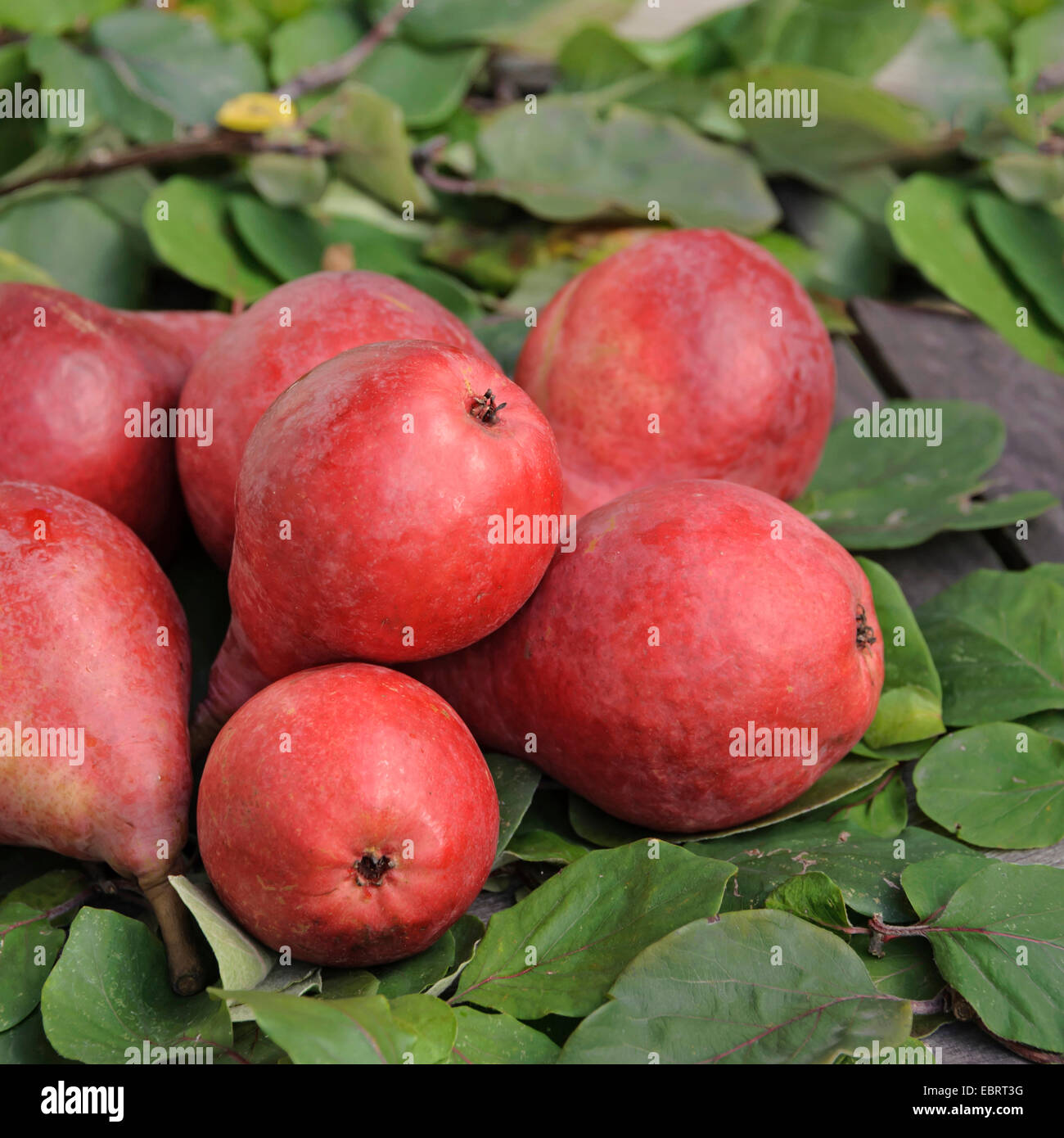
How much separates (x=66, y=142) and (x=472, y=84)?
729mm

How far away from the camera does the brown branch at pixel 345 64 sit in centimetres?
180

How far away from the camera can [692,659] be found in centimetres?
78

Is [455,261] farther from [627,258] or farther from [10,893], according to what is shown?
[10,893]

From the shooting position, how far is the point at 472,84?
201 cm

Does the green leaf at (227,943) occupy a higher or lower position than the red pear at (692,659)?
lower

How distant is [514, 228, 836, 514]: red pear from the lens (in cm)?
97

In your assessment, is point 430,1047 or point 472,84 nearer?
point 430,1047

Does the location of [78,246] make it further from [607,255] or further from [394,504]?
[394,504]

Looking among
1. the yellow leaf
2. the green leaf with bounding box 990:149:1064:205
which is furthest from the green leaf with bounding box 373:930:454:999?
the green leaf with bounding box 990:149:1064:205

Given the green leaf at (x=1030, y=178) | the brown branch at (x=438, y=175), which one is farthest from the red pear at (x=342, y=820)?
the green leaf at (x=1030, y=178)

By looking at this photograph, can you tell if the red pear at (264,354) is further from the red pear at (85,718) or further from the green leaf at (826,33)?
the green leaf at (826,33)

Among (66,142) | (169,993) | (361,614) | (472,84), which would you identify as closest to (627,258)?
(361,614)

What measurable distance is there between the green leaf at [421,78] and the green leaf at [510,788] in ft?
4.15

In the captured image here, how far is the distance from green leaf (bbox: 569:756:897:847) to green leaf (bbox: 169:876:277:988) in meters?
0.26
